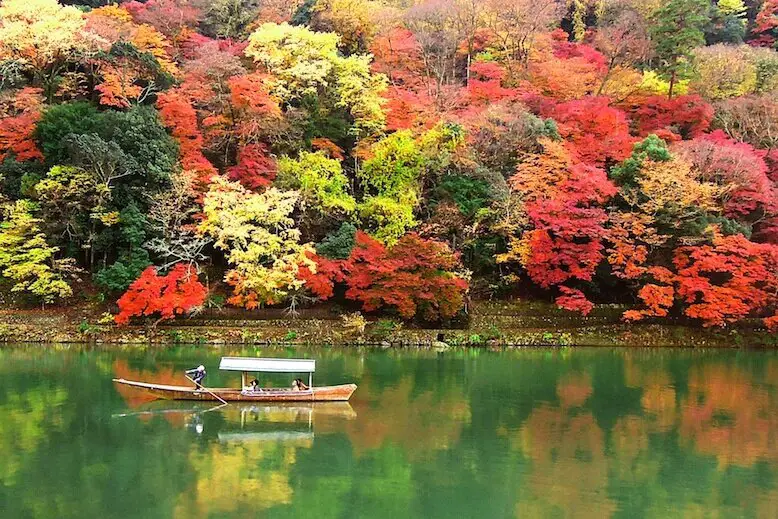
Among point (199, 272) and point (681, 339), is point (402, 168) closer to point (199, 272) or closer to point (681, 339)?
point (199, 272)

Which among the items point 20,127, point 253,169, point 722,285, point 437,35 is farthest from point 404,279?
point 437,35

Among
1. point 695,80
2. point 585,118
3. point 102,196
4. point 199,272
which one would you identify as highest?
point 695,80

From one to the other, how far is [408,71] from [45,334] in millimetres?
29350

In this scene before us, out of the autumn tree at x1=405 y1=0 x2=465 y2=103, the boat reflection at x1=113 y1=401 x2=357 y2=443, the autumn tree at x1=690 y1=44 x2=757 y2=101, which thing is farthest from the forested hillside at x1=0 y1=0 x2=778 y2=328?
the boat reflection at x1=113 y1=401 x2=357 y2=443

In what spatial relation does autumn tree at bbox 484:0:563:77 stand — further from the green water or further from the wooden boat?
the wooden boat

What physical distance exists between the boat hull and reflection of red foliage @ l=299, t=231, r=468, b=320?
12.3m

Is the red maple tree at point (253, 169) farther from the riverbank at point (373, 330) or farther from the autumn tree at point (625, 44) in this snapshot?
the autumn tree at point (625, 44)

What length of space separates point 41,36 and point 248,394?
29305 mm

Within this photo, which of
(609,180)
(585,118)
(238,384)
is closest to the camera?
(238,384)

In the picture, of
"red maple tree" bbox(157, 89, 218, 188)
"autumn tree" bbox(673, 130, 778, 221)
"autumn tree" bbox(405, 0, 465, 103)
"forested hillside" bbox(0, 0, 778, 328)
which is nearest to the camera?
"forested hillside" bbox(0, 0, 778, 328)

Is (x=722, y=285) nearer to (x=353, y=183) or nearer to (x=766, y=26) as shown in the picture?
(x=353, y=183)

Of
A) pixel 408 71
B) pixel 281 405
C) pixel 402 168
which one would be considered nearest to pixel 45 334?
pixel 281 405

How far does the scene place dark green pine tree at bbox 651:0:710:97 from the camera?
42438 millimetres

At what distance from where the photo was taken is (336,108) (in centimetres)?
3894
